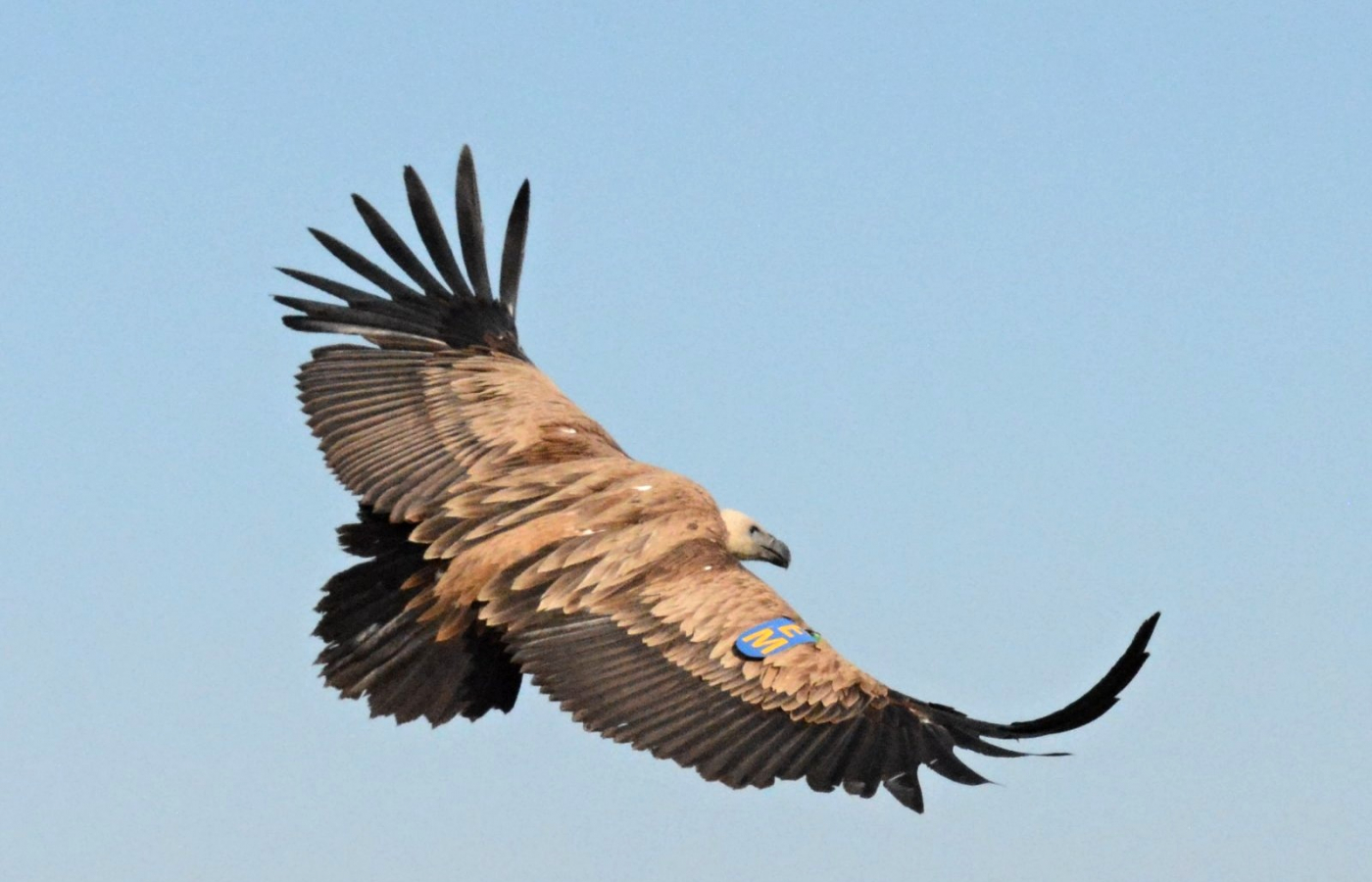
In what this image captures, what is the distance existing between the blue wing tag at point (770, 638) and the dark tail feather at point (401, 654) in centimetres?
154

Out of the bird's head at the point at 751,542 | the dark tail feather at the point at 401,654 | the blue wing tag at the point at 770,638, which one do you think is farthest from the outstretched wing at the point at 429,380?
the blue wing tag at the point at 770,638

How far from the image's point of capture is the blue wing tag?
11.4 m

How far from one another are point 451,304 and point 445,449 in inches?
71.3

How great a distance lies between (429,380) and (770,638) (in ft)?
12.2

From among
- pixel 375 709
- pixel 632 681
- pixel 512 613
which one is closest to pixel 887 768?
pixel 632 681

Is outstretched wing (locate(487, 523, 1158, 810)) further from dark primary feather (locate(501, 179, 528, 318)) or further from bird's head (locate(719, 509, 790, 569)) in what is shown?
dark primary feather (locate(501, 179, 528, 318))

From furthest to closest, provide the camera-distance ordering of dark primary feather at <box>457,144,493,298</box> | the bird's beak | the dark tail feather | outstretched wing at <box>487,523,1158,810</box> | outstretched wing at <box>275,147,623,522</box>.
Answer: dark primary feather at <box>457,144,493,298</box>
the bird's beak
outstretched wing at <box>275,147,623,522</box>
the dark tail feather
outstretched wing at <box>487,523,1158,810</box>

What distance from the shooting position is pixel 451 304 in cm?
1470

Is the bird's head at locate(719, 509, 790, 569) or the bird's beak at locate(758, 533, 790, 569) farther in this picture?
the bird's beak at locate(758, 533, 790, 569)

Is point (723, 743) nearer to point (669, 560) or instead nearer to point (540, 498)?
point (669, 560)

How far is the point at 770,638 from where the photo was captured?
37.4 ft

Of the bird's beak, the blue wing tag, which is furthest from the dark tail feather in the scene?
the bird's beak

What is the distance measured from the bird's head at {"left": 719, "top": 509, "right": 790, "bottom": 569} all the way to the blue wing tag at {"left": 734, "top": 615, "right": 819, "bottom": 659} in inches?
61.5

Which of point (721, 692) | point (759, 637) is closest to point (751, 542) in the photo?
point (759, 637)
